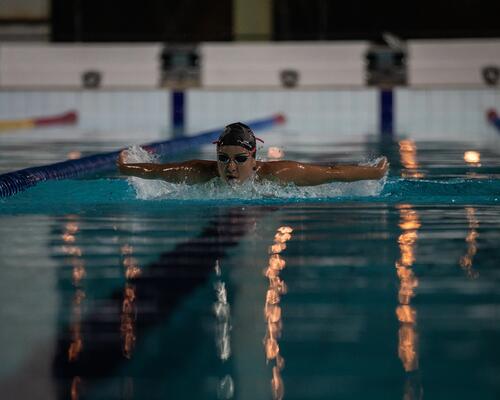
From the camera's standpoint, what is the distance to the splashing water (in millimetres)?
4562

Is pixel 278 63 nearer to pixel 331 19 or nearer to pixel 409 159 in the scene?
pixel 331 19

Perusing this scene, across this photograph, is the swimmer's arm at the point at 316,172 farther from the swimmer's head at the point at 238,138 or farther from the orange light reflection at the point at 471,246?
the orange light reflection at the point at 471,246

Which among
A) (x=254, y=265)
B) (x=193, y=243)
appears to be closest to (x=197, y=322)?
(x=254, y=265)

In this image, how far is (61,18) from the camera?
15.8m

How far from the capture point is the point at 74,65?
14.7 meters

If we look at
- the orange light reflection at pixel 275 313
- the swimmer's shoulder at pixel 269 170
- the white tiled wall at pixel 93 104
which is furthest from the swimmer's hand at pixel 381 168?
the white tiled wall at pixel 93 104

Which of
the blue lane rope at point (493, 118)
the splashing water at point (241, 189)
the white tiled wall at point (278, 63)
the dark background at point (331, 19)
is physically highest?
the dark background at point (331, 19)

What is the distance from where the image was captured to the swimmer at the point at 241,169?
4375 millimetres

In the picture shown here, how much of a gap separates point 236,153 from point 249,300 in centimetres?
204

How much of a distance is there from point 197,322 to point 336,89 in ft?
40.3

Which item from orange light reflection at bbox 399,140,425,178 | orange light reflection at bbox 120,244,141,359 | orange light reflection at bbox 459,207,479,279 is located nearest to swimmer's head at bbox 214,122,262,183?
orange light reflection at bbox 459,207,479,279

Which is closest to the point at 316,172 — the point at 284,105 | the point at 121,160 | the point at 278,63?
the point at 121,160

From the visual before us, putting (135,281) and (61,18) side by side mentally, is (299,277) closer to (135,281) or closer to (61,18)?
(135,281)

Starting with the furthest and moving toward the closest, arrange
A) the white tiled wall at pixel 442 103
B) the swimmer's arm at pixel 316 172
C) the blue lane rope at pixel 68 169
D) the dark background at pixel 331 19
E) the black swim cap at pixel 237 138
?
the dark background at pixel 331 19, the white tiled wall at pixel 442 103, the blue lane rope at pixel 68 169, the swimmer's arm at pixel 316 172, the black swim cap at pixel 237 138
